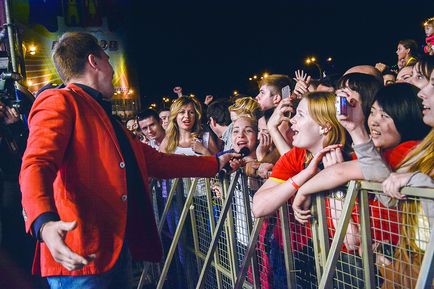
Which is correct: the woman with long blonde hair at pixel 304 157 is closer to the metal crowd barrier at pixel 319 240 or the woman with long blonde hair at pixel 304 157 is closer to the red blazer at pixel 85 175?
the metal crowd barrier at pixel 319 240

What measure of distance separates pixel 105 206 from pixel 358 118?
1.54 m

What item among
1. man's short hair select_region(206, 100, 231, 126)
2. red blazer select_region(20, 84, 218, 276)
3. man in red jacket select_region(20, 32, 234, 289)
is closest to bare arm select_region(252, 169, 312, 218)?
man in red jacket select_region(20, 32, 234, 289)

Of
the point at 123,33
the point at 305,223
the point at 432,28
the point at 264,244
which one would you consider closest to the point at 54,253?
the point at 305,223

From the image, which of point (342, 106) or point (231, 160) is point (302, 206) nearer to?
point (342, 106)

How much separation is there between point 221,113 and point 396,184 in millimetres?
4050

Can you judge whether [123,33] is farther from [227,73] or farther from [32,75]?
[227,73]

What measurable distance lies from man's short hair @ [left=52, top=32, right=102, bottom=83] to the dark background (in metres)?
23.6

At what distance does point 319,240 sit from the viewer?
2.50 meters

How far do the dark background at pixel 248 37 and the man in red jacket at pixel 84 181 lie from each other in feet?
Result: 77.5

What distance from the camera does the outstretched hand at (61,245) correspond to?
1894 mm

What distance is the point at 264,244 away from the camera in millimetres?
3164

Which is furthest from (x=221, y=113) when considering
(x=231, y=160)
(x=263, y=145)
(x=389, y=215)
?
(x=389, y=215)

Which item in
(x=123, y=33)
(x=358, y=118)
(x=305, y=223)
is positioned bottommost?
(x=305, y=223)

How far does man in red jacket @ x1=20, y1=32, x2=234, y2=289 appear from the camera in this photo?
209cm
